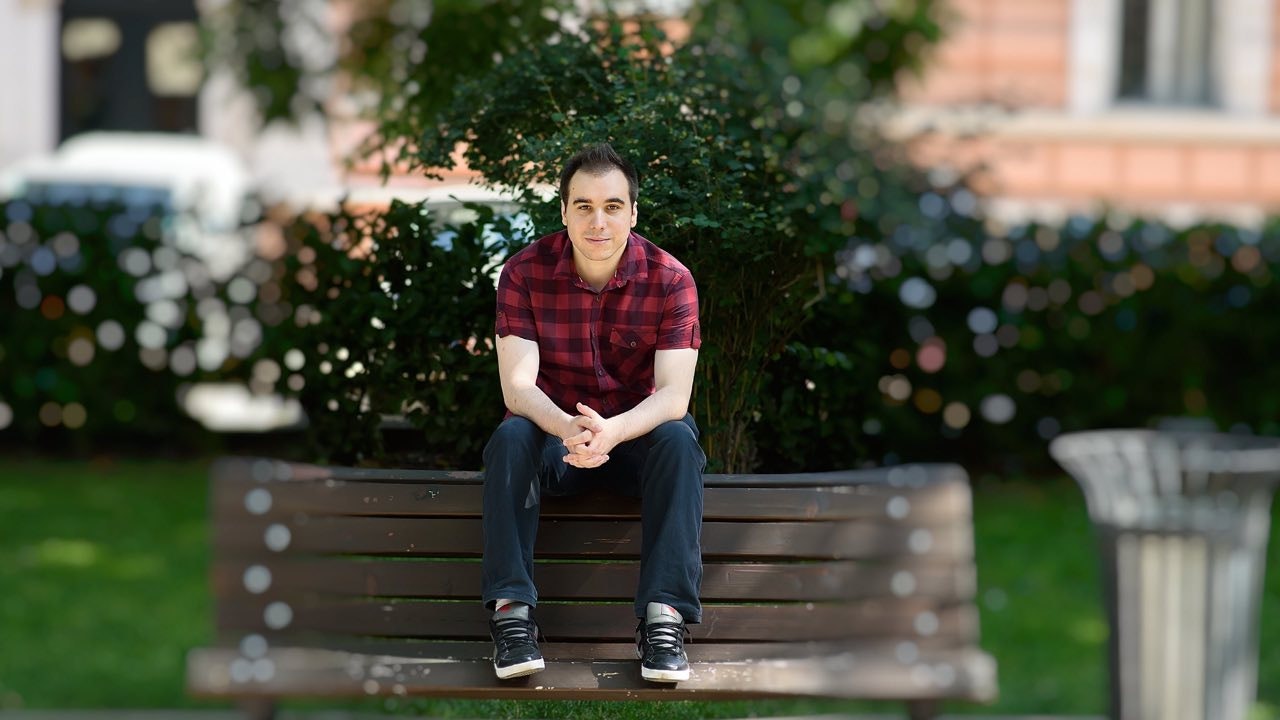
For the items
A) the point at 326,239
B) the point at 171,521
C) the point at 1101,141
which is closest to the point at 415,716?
the point at 326,239

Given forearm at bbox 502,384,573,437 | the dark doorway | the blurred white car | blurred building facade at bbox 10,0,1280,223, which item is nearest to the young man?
forearm at bbox 502,384,573,437

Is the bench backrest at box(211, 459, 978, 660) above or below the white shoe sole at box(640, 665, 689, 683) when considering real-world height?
above

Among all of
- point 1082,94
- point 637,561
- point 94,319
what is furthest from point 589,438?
point 1082,94

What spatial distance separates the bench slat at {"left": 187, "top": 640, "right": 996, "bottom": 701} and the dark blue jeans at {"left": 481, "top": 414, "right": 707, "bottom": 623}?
154mm

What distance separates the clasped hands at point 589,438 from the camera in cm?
330

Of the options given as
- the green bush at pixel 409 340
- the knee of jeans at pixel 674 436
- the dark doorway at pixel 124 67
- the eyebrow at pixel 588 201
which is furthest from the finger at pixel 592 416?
the dark doorway at pixel 124 67

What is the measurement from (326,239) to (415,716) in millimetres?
1617

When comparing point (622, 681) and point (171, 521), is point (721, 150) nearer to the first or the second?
point (622, 681)

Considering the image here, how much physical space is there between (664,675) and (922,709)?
562 mm

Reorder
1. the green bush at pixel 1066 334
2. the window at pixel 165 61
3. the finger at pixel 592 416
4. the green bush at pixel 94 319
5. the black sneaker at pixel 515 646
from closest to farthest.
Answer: the black sneaker at pixel 515 646 < the finger at pixel 592 416 < the green bush at pixel 1066 334 < the green bush at pixel 94 319 < the window at pixel 165 61

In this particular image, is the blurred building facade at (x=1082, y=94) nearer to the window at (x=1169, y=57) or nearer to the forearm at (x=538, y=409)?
the window at (x=1169, y=57)

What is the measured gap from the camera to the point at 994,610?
5980 mm

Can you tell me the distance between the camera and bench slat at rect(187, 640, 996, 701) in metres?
3.11

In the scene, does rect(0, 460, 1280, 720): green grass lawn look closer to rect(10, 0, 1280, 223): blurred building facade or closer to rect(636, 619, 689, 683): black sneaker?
rect(636, 619, 689, 683): black sneaker
